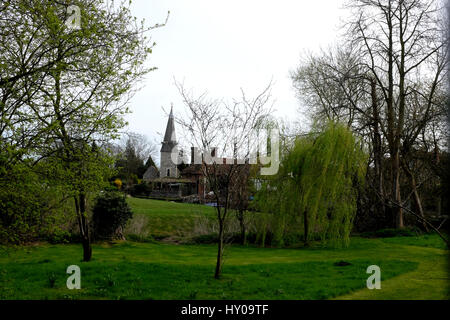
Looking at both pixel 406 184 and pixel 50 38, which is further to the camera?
pixel 406 184

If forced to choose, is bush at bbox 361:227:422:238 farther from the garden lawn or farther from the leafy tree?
the leafy tree

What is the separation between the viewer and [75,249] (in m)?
14.3

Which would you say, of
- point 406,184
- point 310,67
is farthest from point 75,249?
point 406,184

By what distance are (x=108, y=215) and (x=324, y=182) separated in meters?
9.31

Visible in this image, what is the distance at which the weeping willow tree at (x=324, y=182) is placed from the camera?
14844 millimetres

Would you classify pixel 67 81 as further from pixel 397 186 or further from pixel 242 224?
pixel 397 186

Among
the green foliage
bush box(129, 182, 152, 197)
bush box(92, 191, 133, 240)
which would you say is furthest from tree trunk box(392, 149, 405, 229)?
bush box(129, 182, 152, 197)

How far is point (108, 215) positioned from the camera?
54.8ft

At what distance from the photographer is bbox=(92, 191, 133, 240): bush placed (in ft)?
54.5

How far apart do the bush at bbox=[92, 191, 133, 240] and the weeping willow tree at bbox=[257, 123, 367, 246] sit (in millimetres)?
6935

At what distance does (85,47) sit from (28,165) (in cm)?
232

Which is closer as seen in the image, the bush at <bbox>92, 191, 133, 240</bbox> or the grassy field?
the grassy field

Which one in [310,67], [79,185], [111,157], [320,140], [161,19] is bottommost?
[79,185]

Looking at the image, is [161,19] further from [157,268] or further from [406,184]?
[406,184]
